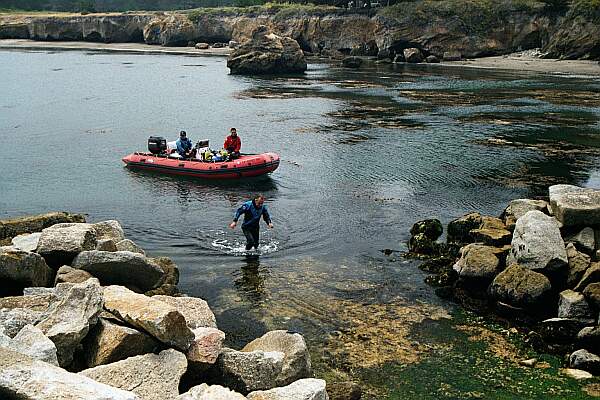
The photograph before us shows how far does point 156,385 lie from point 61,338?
1.59 metres

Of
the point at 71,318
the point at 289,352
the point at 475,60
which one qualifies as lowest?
the point at 289,352

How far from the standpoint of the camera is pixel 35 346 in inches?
352

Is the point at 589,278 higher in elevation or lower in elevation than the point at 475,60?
lower

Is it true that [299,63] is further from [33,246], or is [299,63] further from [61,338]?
[61,338]

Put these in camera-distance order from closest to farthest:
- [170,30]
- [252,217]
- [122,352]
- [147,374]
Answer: [147,374], [122,352], [252,217], [170,30]

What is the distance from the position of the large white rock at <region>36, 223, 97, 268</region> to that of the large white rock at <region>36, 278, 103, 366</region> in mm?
3523

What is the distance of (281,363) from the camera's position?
10281 mm

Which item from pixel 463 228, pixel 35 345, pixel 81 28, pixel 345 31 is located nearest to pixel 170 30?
pixel 81 28

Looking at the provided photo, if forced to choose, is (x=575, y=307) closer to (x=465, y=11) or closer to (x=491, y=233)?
(x=491, y=233)

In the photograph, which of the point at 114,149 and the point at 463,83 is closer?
the point at 114,149

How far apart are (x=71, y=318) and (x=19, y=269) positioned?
3297 millimetres

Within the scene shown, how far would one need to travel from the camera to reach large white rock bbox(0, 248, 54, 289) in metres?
12.8

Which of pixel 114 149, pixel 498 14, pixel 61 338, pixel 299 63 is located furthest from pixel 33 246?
pixel 498 14

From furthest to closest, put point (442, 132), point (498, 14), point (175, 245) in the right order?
point (498, 14), point (442, 132), point (175, 245)
